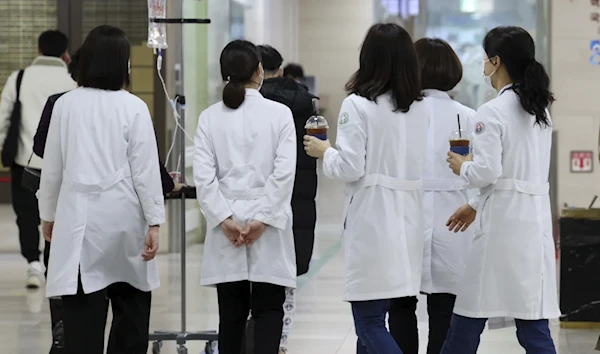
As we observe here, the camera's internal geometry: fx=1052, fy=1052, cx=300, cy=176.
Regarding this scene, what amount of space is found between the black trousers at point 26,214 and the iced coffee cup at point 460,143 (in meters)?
4.29

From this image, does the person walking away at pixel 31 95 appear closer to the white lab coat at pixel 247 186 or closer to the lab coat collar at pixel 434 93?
the white lab coat at pixel 247 186

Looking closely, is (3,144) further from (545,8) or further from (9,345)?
(545,8)

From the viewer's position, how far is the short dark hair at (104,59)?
12.5 ft

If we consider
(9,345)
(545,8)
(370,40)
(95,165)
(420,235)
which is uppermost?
(545,8)

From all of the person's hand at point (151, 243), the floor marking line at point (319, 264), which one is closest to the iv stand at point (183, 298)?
the person's hand at point (151, 243)

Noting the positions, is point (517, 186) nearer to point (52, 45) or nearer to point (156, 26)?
point (156, 26)

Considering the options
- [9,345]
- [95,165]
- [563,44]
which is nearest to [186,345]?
[9,345]

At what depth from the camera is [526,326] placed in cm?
378

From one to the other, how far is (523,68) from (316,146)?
0.80 metres

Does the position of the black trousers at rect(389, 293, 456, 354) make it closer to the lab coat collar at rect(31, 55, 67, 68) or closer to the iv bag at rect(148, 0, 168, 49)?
the iv bag at rect(148, 0, 168, 49)

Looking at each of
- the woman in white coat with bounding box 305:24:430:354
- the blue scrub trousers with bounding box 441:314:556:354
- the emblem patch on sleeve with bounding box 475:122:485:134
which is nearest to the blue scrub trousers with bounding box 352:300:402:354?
the woman in white coat with bounding box 305:24:430:354

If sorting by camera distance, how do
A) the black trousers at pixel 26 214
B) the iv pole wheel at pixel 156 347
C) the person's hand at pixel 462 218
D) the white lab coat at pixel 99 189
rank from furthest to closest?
the black trousers at pixel 26 214
the iv pole wheel at pixel 156 347
the person's hand at pixel 462 218
the white lab coat at pixel 99 189

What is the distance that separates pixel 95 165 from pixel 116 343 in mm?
687

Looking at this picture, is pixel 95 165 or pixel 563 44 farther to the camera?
pixel 563 44
